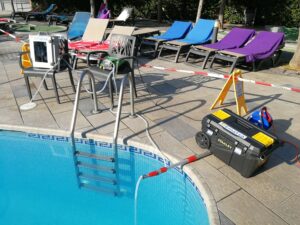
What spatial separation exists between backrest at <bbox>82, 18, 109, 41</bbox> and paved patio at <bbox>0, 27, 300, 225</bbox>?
6.00ft

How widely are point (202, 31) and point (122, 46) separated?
394 cm

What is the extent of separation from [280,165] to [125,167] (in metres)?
1.92

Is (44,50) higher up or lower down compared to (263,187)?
higher up

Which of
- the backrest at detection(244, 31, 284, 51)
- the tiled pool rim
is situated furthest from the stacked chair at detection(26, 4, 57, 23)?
the tiled pool rim

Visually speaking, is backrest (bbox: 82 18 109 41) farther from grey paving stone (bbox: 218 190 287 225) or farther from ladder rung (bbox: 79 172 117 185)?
grey paving stone (bbox: 218 190 287 225)

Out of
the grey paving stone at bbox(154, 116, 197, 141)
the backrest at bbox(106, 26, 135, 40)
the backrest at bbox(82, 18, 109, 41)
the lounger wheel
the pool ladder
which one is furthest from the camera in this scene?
the backrest at bbox(82, 18, 109, 41)

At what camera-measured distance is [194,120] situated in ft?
13.5

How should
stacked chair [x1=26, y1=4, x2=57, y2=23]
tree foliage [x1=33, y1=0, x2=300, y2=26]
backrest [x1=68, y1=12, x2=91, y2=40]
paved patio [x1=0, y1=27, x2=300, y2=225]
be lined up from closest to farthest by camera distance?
paved patio [x1=0, y1=27, x2=300, y2=225]
backrest [x1=68, y1=12, x2=91, y2=40]
stacked chair [x1=26, y1=4, x2=57, y2=23]
tree foliage [x1=33, y1=0, x2=300, y2=26]

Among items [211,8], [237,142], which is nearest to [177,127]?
[237,142]

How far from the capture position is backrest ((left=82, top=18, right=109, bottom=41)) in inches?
298

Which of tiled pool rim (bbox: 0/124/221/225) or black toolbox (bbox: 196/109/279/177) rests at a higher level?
black toolbox (bbox: 196/109/279/177)

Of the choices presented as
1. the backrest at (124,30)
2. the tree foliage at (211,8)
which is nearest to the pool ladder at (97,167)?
the backrest at (124,30)

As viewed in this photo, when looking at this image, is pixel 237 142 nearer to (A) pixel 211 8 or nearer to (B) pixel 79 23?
(B) pixel 79 23

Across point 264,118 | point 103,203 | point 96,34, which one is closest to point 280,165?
point 264,118
